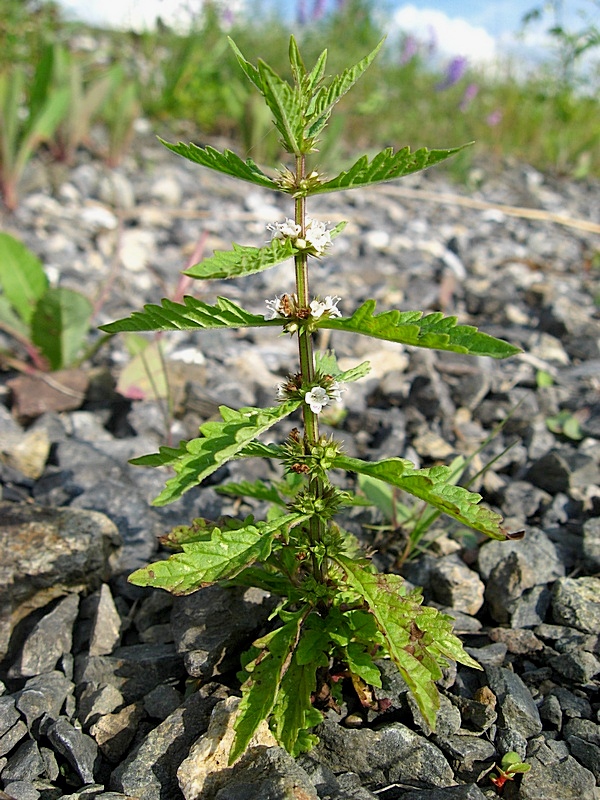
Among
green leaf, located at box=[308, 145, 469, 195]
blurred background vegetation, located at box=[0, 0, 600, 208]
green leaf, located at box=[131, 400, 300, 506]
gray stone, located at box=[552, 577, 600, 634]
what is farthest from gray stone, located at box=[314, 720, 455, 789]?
blurred background vegetation, located at box=[0, 0, 600, 208]

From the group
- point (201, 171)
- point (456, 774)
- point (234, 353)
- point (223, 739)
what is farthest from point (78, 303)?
point (201, 171)

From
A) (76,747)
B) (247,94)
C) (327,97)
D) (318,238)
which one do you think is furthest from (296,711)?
(247,94)

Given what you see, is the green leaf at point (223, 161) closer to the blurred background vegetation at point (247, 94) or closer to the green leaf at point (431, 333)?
the green leaf at point (431, 333)

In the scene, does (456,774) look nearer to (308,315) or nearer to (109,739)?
(109,739)

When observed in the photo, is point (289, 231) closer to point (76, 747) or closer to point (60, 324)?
point (76, 747)

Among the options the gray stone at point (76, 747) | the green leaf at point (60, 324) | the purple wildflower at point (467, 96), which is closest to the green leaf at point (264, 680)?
the gray stone at point (76, 747)

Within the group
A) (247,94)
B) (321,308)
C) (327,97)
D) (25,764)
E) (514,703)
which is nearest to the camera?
(327,97)
